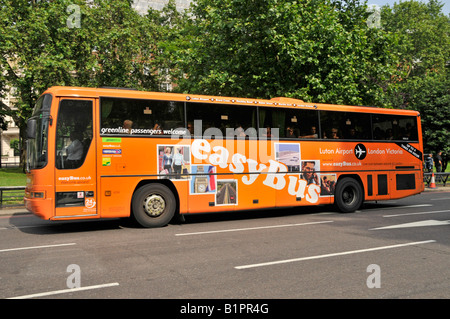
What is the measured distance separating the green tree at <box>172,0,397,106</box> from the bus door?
12.2 m

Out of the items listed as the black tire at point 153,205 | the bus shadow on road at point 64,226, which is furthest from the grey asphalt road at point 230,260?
the black tire at point 153,205

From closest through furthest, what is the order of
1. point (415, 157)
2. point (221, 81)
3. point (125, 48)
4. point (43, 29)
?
point (415, 157) < point (221, 81) < point (43, 29) < point (125, 48)

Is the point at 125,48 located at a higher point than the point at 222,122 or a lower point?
higher

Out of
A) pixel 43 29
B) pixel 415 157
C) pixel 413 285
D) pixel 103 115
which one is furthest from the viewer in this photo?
A: pixel 43 29

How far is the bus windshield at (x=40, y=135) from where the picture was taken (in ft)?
31.0

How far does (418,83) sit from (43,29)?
32143mm

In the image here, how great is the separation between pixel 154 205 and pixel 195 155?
1.62m

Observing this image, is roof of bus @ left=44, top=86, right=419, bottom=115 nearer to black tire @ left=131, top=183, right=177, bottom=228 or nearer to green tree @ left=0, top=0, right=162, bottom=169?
black tire @ left=131, top=183, right=177, bottom=228

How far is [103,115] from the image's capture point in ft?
32.5

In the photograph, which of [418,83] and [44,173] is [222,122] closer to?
[44,173]

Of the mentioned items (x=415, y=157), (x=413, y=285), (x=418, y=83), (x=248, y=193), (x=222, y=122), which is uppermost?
(x=418, y=83)

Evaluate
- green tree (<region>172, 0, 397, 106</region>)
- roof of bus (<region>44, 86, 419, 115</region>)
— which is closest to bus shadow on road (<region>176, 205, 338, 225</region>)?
roof of bus (<region>44, 86, 419, 115</region>)

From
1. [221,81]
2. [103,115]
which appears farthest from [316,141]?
[221,81]
